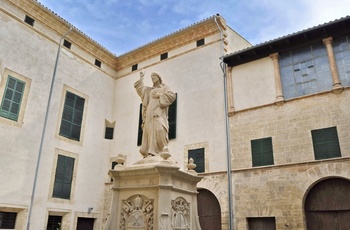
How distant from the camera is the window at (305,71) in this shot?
11.7 metres

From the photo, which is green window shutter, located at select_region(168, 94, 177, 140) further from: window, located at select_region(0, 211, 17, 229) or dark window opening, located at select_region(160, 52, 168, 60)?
window, located at select_region(0, 211, 17, 229)

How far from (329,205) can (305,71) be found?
5.14m

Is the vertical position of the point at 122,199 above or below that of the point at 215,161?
below

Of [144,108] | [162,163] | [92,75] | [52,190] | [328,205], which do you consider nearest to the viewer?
[162,163]

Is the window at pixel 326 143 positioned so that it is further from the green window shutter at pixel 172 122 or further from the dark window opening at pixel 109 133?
the dark window opening at pixel 109 133

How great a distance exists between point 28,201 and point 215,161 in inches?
317

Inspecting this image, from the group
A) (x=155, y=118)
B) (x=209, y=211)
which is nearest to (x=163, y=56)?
(x=209, y=211)

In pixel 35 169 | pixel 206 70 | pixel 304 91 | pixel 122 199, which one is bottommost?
pixel 122 199

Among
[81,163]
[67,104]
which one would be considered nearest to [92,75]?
[67,104]

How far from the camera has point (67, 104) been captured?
50.5ft

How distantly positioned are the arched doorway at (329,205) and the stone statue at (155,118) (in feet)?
24.5

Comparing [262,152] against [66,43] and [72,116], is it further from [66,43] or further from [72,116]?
[66,43]

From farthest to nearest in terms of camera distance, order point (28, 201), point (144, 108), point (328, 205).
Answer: point (28, 201), point (328, 205), point (144, 108)

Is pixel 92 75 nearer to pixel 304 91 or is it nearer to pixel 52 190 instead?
pixel 52 190
